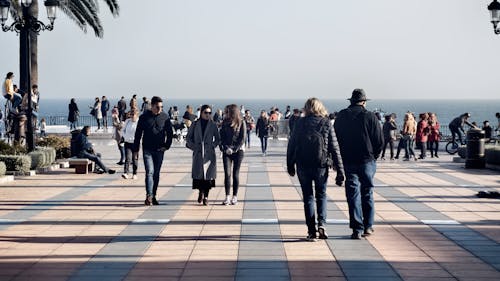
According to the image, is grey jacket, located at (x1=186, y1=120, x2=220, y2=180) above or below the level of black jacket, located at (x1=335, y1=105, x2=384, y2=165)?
below

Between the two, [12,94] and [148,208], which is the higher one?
[12,94]

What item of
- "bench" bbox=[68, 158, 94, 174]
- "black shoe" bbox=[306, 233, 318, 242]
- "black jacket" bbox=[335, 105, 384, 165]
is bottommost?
"bench" bbox=[68, 158, 94, 174]

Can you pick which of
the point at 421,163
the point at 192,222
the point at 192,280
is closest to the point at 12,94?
the point at 421,163

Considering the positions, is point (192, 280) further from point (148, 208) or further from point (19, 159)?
point (19, 159)

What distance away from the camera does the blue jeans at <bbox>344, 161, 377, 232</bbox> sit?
10.4 m

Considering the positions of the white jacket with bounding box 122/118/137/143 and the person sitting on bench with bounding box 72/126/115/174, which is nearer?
the white jacket with bounding box 122/118/137/143

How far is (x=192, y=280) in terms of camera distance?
7.89m

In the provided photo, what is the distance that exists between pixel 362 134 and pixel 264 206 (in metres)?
3.51

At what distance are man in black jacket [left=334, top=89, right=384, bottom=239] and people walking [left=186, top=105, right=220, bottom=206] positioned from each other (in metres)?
3.51

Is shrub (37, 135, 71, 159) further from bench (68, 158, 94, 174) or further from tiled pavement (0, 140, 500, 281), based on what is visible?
tiled pavement (0, 140, 500, 281)

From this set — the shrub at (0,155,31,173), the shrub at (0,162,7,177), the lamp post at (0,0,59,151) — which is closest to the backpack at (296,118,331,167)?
the shrub at (0,162,7,177)

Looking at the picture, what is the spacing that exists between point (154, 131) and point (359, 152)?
4.39 m

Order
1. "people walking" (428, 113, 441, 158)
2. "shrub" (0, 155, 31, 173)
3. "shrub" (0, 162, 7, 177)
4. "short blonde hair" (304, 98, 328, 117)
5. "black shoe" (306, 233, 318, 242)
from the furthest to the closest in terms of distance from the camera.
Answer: "people walking" (428, 113, 441, 158) → "shrub" (0, 155, 31, 173) → "shrub" (0, 162, 7, 177) → "short blonde hair" (304, 98, 328, 117) → "black shoe" (306, 233, 318, 242)

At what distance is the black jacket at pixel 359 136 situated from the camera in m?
10.5
